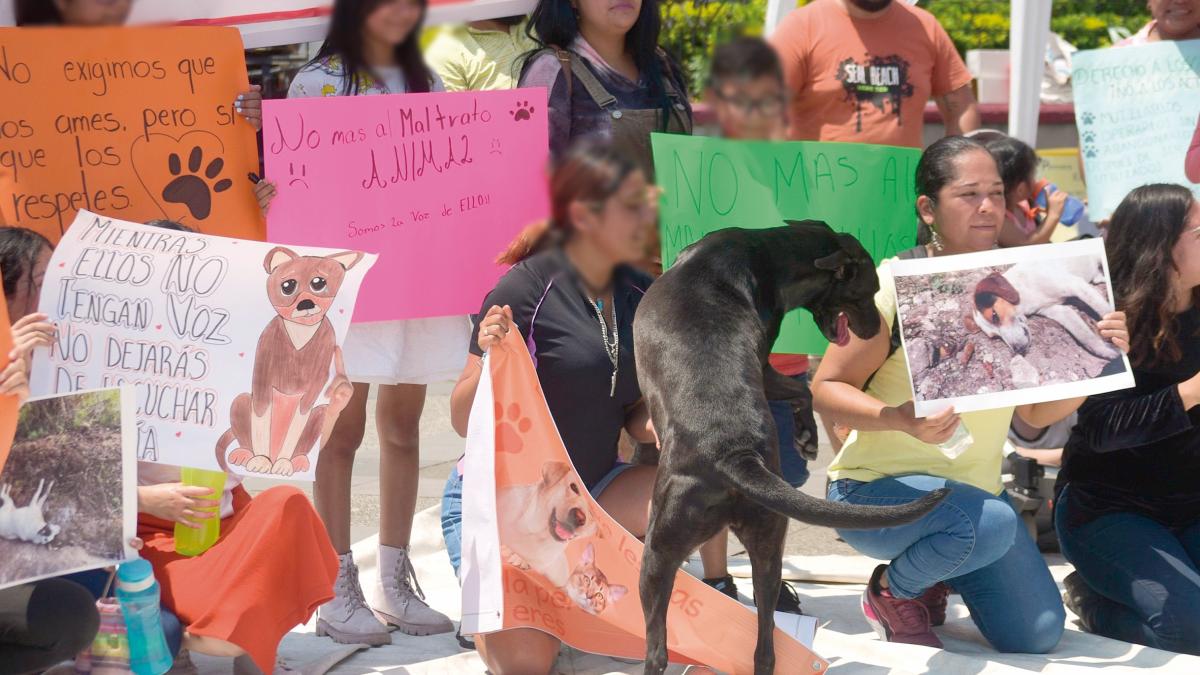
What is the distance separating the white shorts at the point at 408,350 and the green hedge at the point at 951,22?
0.97 metres

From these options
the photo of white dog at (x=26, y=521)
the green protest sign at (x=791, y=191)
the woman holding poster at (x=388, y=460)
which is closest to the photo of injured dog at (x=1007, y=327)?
the green protest sign at (x=791, y=191)

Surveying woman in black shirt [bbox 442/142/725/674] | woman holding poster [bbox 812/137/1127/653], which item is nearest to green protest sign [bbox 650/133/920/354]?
woman holding poster [bbox 812/137/1127/653]

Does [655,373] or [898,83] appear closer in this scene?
[655,373]

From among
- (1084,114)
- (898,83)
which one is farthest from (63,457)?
(1084,114)

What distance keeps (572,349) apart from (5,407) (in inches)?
49.4

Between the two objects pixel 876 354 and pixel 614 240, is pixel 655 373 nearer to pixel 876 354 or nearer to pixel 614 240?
pixel 614 240

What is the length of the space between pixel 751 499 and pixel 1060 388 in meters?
1.13

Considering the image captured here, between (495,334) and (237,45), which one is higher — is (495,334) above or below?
below

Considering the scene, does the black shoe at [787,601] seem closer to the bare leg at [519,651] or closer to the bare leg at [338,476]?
the bare leg at [519,651]

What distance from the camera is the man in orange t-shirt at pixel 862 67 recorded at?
157 inches

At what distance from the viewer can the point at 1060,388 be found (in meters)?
3.38

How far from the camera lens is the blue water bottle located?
2.95m

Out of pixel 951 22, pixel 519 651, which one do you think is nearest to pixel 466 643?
pixel 519 651

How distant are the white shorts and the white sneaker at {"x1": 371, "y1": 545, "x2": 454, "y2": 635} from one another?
19.0 inches
